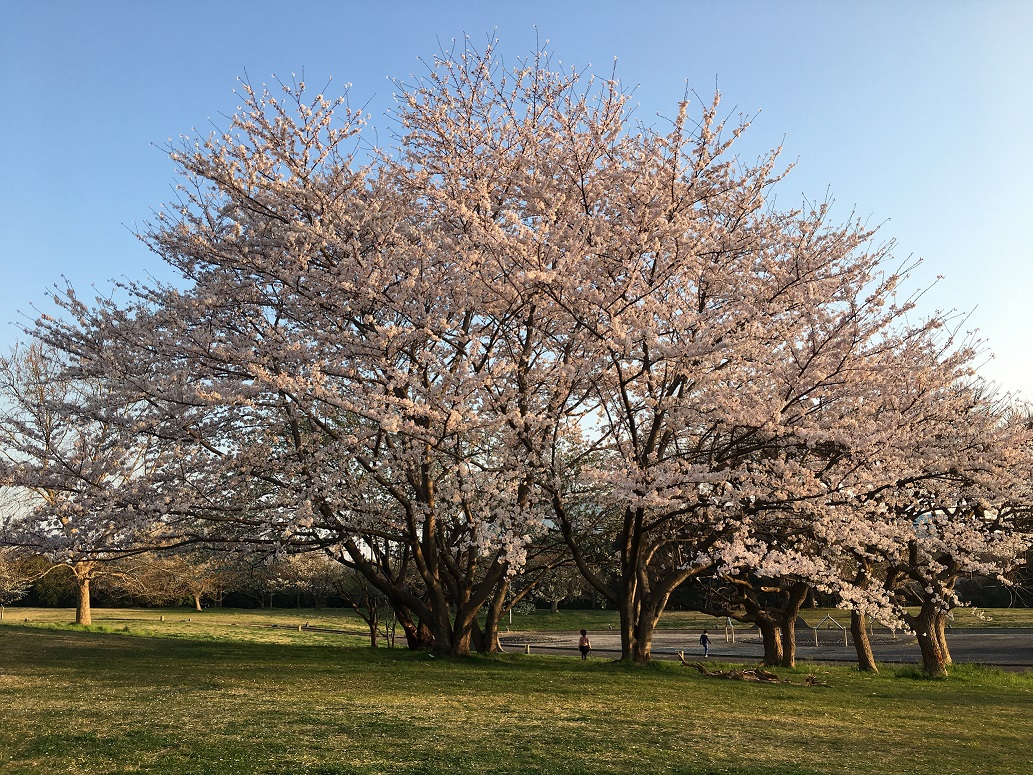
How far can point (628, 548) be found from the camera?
16.3 metres

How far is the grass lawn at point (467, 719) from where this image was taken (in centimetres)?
738

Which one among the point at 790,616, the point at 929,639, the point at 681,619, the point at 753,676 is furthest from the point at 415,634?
the point at 681,619

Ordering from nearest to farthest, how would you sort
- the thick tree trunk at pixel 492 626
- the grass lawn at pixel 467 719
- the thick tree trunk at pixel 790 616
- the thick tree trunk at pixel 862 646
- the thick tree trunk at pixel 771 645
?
the grass lawn at pixel 467 719 → the thick tree trunk at pixel 492 626 → the thick tree trunk at pixel 790 616 → the thick tree trunk at pixel 862 646 → the thick tree trunk at pixel 771 645

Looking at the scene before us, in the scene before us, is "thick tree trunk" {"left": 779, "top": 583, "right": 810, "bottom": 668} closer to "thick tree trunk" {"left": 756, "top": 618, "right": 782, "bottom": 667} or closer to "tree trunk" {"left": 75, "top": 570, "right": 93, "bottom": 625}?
"thick tree trunk" {"left": 756, "top": 618, "right": 782, "bottom": 667}

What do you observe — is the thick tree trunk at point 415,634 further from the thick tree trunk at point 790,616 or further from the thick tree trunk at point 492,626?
the thick tree trunk at point 790,616

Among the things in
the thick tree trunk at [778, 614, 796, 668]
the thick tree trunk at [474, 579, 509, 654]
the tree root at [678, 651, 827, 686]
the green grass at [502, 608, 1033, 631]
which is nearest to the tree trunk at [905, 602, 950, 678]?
the thick tree trunk at [778, 614, 796, 668]

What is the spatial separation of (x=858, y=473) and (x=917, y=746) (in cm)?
535

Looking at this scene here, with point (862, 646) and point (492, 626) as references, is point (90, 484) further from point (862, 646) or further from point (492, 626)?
point (862, 646)

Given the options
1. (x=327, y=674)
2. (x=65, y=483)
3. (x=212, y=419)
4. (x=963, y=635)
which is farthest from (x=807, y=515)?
(x=963, y=635)

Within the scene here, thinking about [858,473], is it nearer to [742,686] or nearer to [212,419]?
[742,686]

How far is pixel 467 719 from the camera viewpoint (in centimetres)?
974

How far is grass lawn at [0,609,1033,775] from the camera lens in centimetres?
738

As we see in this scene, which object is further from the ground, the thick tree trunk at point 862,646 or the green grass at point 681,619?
the thick tree trunk at point 862,646

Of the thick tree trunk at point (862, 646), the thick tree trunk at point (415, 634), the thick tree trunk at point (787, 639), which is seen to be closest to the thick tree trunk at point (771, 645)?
the thick tree trunk at point (787, 639)
